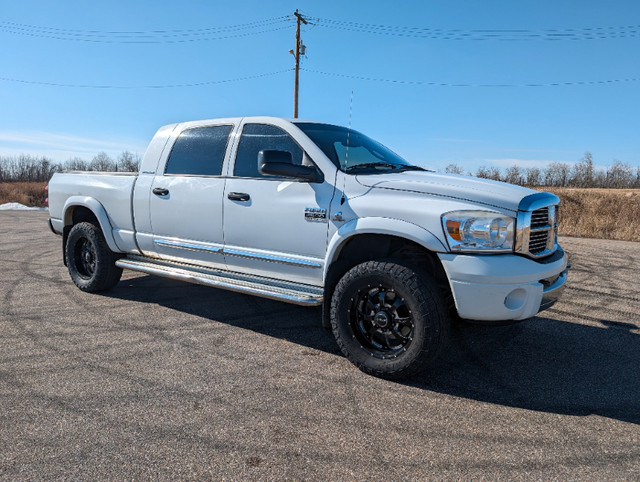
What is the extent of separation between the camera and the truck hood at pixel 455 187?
10.7 feet

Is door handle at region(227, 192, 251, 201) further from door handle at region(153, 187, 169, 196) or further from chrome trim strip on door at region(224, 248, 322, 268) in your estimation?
door handle at region(153, 187, 169, 196)

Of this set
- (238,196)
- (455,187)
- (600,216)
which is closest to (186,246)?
(238,196)

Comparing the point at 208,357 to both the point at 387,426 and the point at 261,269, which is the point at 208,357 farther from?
the point at 387,426

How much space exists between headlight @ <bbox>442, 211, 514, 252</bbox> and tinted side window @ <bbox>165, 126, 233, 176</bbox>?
2.35 m

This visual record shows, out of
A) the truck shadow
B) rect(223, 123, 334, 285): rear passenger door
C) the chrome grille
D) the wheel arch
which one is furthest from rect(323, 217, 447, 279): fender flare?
the truck shadow

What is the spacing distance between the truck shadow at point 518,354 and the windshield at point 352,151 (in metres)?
1.58

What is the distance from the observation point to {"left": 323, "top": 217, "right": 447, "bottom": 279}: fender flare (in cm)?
327

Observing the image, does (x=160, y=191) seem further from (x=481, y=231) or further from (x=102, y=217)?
(x=481, y=231)

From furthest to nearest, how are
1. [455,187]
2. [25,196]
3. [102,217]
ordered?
[25,196] → [102,217] → [455,187]

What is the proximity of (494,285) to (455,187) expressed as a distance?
75 cm

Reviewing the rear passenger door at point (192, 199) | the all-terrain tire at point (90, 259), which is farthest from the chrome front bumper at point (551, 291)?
the all-terrain tire at point (90, 259)

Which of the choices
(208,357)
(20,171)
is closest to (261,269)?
(208,357)

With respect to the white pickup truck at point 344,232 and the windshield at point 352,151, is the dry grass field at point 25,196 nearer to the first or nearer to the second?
the white pickup truck at point 344,232

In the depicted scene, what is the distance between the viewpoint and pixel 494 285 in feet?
10.2
